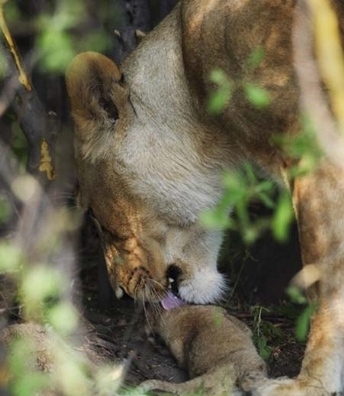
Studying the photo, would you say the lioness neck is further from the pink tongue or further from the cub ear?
the pink tongue

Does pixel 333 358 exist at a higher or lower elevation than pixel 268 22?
lower

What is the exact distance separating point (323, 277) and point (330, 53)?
0.61 m


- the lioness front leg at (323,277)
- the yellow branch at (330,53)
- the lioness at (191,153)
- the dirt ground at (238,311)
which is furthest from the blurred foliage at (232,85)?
the dirt ground at (238,311)

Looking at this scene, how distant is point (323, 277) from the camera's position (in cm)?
303

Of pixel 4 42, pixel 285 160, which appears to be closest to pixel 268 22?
pixel 285 160

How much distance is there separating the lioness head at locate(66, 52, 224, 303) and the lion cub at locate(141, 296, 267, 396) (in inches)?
4.1

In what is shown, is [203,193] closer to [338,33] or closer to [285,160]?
[285,160]

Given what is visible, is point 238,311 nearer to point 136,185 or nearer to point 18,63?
point 136,185

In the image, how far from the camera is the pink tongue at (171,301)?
→ 3725 mm

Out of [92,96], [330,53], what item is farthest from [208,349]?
[330,53]

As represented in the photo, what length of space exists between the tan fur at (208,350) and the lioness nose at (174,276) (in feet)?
0.26

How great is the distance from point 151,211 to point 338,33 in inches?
36.2

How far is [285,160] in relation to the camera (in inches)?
123

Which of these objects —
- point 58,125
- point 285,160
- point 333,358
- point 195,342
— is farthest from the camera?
point 58,125
